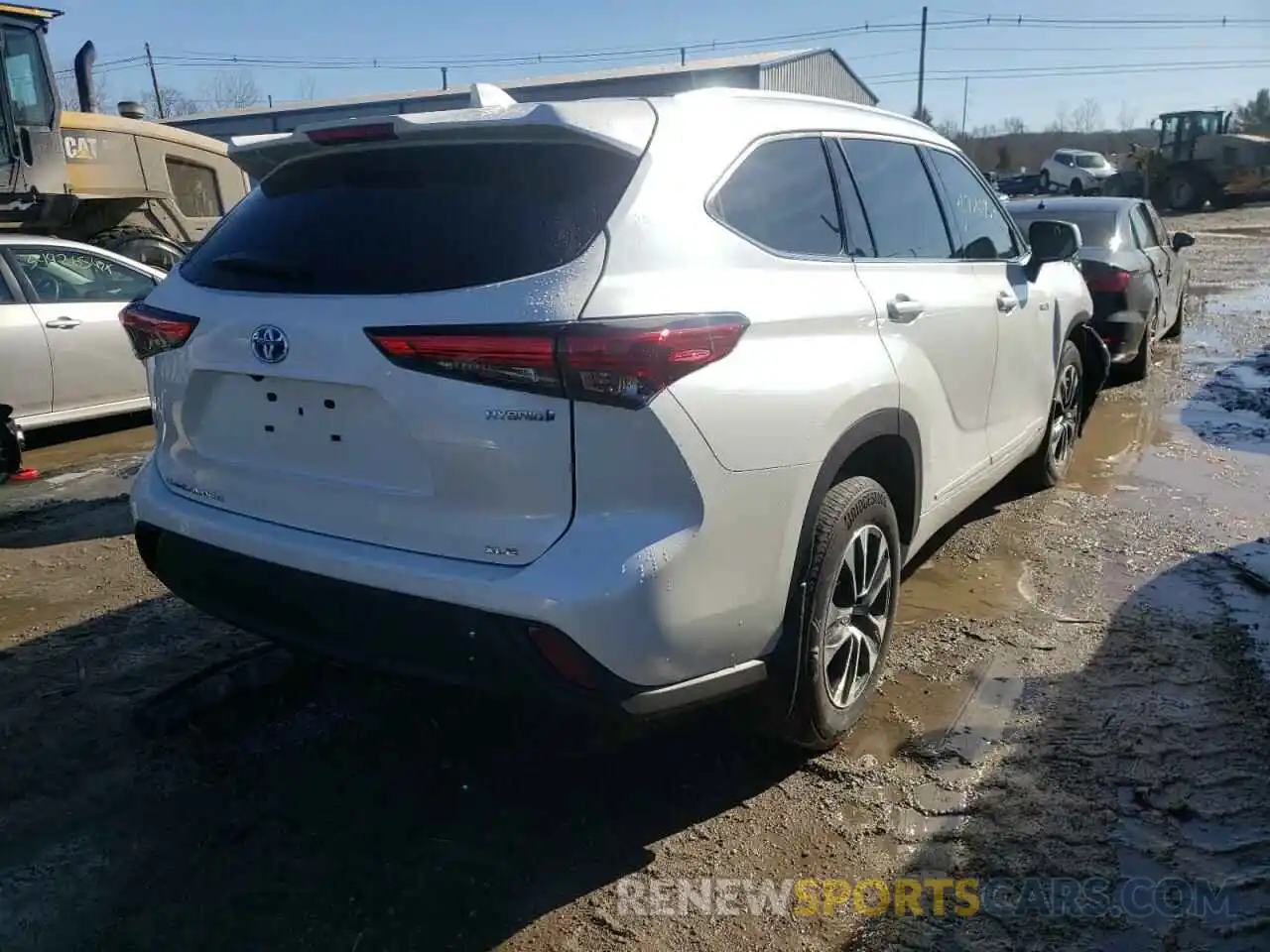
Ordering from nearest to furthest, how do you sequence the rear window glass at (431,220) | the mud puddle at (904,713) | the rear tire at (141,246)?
1. the rear window glass at (431,220)
2. the mud puddle at (904,713)
3. the rear tire at (141,246)

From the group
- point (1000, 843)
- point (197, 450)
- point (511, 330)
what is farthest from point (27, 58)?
point (1000, 843)

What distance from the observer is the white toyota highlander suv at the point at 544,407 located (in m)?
2.24

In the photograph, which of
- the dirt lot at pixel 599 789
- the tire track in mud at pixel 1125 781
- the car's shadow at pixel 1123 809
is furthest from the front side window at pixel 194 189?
the car's shadow at pixel 1123 809

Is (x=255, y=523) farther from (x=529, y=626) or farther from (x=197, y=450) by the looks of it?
(x=529, y=626)

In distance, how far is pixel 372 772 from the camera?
119 inches

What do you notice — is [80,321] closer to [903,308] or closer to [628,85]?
[903,308]

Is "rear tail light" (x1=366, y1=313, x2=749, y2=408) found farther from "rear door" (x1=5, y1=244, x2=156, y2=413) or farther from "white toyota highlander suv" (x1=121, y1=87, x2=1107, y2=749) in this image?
"rear door" (x1=5, y1=244, x2=156, y2=413)

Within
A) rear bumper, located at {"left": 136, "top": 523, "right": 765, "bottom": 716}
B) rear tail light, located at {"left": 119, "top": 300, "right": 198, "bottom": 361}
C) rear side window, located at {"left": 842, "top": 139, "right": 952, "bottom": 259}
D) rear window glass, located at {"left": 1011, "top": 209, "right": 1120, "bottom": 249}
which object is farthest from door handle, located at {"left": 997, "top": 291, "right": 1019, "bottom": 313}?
rear window glass, located at {"left": 1011, "top": 209, "right": 1120, "bottom": 249}

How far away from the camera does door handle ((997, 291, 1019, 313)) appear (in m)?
4.25

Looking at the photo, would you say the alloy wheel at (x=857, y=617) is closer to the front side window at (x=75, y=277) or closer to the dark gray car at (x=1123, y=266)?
the dark gray car at (x=1123, y=266)

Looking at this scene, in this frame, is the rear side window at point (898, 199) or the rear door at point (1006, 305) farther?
the rear door at point (1006, 305)

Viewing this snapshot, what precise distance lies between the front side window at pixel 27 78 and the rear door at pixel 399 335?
9.88 metres

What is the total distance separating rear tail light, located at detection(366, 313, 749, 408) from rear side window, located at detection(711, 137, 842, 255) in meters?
0.58

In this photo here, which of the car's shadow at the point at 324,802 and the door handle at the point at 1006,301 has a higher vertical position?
the door handle at the point at 1006,301
